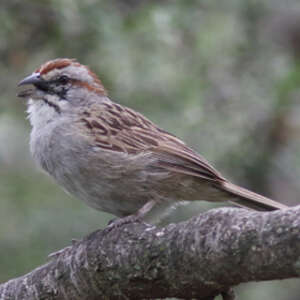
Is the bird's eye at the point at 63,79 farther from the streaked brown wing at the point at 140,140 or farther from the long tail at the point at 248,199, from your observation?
the long tail at the point at 248,199

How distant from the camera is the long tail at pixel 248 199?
15.6 feet

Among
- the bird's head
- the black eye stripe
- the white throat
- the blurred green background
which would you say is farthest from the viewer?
the blurred green background

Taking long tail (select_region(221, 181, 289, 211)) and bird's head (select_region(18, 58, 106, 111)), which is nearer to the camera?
long tail (select_region(221, 181, 289, 211))

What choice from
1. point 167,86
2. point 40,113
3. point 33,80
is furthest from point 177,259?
point 167,86

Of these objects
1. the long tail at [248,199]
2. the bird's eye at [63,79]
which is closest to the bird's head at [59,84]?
the bird's eye at [63,79]

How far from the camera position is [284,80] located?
21.7ft

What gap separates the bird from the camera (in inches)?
189

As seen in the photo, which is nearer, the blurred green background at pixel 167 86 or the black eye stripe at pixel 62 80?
the black eye stripe at pixel 62 80

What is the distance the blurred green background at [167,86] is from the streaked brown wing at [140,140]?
104cm

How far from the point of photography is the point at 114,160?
4852 millimetres

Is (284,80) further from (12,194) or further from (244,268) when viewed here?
(244,268)

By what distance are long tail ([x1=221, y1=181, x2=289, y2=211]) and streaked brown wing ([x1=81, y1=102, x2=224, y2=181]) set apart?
0.10m

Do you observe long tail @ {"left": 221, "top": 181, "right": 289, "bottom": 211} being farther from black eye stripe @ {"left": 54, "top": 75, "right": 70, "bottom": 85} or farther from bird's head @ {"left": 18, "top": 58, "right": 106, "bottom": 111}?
black eye stripe @ {"left": 54, "top": 75, "right": 70, "bottom": 85}

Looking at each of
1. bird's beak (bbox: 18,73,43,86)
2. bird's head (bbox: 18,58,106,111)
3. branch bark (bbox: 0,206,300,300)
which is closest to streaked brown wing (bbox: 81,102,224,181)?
bird's head (bbox: 18,58,106,111)
